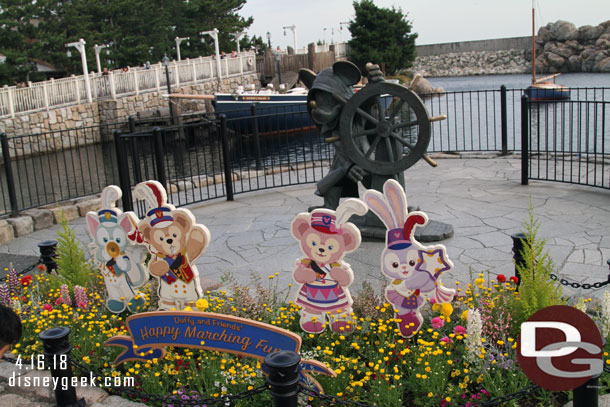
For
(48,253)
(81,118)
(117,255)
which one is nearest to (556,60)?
(81,118)

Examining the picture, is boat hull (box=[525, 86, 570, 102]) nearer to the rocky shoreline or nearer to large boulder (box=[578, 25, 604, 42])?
the rocky shoreline

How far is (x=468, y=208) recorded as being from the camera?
8.05 metres

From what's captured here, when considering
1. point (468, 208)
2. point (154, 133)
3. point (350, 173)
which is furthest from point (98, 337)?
point (468, 208)

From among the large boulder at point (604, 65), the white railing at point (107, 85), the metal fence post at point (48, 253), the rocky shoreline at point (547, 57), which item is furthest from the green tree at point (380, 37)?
the metal fence post at point (48, 253)

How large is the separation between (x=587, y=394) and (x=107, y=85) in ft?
90.4

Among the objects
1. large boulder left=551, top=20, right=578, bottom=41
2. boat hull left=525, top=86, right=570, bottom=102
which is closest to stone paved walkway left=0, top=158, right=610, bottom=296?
boat hull left=525, top=86, right=570, bottom=102

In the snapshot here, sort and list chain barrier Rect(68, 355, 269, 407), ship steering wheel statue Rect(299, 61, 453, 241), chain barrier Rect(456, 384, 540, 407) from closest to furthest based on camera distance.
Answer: chain barrier Rect(456, 384, 540, 407), chain barrier Rect(68, 355, 269, 407), ship steering wheel statue Rect(299, 61, 453, 241)

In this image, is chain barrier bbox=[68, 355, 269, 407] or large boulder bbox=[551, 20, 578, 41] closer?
chain barrier bbox=[68, 355, 269, 407]

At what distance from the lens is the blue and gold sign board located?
12.8ft

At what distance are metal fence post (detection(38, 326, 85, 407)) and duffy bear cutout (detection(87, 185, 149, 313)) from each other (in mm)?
1139

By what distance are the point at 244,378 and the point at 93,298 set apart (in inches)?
79.0

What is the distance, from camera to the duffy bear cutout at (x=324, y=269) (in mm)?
4445

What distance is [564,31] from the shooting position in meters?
65.8

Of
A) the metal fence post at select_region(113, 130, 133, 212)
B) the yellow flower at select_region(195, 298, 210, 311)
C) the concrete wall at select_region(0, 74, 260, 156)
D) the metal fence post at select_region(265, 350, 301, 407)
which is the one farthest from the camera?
the concrete wall at select_region(0, 74, 260, 156)
